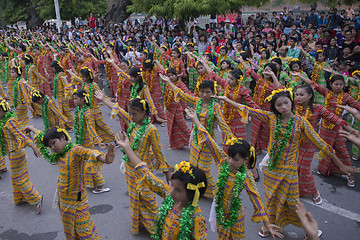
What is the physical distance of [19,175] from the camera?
5191 millimetres

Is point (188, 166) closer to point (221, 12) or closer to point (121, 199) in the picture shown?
point (121, 199)

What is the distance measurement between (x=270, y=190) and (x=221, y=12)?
1164 centimetres

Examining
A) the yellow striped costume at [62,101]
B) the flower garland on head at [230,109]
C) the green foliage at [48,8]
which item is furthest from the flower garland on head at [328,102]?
the green foliage at [48,8]

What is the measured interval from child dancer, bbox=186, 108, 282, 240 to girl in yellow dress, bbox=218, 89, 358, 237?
0.79m

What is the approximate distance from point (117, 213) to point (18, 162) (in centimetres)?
176

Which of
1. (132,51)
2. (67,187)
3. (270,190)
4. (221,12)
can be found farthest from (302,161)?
(221,12)

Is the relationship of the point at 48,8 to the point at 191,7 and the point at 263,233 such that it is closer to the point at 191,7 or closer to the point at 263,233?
the point at 191,7

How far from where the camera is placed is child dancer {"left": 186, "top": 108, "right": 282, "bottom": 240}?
3.38 metres

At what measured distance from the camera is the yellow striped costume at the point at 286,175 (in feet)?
13.4

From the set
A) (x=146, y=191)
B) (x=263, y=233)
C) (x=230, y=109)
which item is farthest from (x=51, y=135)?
(x=230, y=109)

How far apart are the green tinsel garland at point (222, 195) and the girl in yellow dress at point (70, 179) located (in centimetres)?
141

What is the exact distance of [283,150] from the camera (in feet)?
13.6

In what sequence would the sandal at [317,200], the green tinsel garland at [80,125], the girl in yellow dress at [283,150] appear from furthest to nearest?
the green tinsel garland at [80,125] < the sandal at [317,200] < the girl in yellow dress at [283,150]

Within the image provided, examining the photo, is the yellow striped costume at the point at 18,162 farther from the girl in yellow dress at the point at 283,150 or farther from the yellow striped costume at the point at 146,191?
the girl in yellow dress at the point at 283,150
